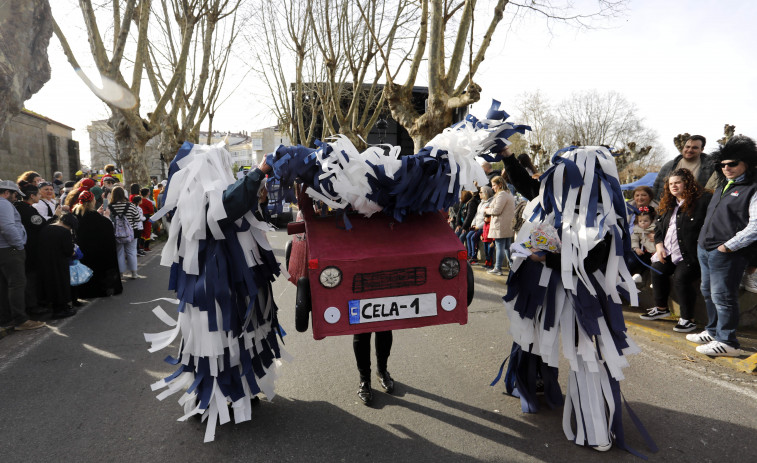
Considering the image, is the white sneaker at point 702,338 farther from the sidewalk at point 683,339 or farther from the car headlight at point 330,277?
the car headlight at point 330,277

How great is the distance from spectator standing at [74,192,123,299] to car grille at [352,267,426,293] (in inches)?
222

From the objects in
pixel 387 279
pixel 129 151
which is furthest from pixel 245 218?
pixel 129 151

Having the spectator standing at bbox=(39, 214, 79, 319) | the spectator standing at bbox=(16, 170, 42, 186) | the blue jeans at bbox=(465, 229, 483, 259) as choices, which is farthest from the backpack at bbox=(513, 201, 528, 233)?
the spectator standing at bbox=(16, 170, 42, 186)

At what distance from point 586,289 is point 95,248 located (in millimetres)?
6621

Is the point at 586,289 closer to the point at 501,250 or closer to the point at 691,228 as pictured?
the point at 691,228

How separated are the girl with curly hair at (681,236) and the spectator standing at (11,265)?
6778mm

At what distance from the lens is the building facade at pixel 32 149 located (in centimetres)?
1928

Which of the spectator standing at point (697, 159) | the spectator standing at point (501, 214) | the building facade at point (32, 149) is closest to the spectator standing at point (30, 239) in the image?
the spectator standing at point (501, 214)

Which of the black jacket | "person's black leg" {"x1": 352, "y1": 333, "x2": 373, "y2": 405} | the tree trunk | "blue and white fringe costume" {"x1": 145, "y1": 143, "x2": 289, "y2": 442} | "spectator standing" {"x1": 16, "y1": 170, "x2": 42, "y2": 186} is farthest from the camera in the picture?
the tree trunk

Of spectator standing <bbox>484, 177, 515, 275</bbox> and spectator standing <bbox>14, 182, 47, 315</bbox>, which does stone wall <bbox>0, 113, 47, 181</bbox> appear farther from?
spectator standing <bbox>484, 177, 515, 275</bbox>

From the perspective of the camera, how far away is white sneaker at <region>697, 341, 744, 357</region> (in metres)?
3.75

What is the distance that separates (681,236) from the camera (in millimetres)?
4395

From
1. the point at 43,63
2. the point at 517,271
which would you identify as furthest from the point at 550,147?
the point at 517,271

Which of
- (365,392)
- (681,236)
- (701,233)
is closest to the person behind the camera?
(365,392)
